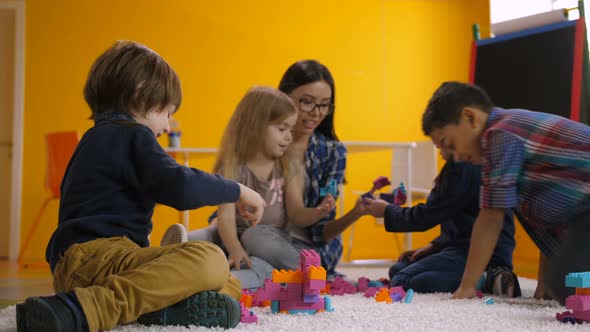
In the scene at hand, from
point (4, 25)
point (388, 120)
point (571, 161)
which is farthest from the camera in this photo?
point (388, 120)

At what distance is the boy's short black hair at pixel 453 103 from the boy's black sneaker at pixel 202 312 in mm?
852

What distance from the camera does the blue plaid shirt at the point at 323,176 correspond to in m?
2.27

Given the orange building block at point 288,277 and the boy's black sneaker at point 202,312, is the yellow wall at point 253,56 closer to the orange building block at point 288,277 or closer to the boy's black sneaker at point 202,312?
the orange building block at point 288,277

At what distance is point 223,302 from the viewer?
4.02ft

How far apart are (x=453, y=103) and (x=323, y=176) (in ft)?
2.28

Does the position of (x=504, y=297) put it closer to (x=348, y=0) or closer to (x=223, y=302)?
(x=223, y=302)

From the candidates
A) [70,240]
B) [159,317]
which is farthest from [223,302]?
[70,240]

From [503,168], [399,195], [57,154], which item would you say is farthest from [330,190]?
[57,154]

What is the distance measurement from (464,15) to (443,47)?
1.02 feet

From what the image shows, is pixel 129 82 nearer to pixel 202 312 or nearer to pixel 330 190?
pixel 202 312

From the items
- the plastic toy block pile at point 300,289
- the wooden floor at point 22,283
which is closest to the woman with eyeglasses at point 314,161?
the plastic toy block pile at point 300,289

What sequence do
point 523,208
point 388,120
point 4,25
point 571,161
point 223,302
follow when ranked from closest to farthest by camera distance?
point 223,302
point 571,161
point 523,208
point 4,25
point 388,120

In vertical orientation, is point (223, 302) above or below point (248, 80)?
below

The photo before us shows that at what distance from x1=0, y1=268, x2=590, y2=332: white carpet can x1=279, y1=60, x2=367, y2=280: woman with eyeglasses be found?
0.54m
